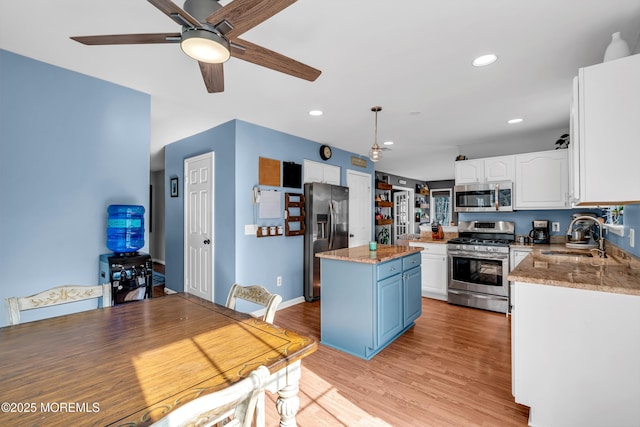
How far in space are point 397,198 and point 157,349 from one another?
832 cm

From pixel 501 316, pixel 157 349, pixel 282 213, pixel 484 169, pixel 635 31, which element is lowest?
pixel 501 316

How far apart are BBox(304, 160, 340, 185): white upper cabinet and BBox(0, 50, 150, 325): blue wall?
2247 millimetres

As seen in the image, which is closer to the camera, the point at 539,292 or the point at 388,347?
the point at 539,292

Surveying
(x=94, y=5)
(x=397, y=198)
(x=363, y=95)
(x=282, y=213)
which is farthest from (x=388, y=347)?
(x=397, y=198)

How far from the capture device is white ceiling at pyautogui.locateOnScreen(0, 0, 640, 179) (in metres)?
1.67

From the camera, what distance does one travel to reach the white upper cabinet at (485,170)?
3998mm

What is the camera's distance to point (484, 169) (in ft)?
13.8

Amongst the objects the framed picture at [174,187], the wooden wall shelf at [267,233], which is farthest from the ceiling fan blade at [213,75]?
the framed picture at [174,187]

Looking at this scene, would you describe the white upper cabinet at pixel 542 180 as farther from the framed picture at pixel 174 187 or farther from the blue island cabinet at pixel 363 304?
the framed picture at pixel 174 187

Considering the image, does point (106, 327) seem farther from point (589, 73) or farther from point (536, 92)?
point (536, 92)

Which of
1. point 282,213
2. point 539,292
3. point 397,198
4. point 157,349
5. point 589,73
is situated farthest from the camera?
point 397,198

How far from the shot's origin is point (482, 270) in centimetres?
387

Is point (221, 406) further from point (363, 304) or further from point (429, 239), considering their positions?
point (429, 239)

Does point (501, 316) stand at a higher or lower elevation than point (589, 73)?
lower
